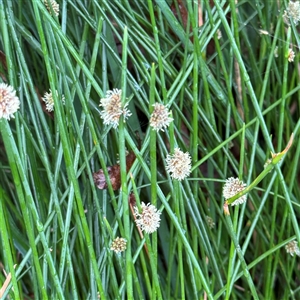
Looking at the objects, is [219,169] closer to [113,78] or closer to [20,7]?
[113,78]

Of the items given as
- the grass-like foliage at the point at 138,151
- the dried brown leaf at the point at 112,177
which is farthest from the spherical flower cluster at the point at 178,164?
the dried brown leaf at the point at 112,177

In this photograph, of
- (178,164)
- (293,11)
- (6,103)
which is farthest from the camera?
(293,11)

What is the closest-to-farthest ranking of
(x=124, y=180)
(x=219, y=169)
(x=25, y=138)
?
(x=124, y=180)
(x=25, y=138)
(x=219, y=169)

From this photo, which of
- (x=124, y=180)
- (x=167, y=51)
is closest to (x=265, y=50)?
(x=167, y=51)

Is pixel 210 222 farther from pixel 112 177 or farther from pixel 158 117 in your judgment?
pixel 158 117

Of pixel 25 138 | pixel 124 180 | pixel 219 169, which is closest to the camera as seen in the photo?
pixel 124 180

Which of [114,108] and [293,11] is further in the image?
[293,11]

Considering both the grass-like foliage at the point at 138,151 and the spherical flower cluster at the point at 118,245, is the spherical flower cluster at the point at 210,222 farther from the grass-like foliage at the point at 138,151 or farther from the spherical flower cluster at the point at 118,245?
the spherical flower cluster at the point at 118,245

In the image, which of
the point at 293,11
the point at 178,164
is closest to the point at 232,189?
the point at 178,164
